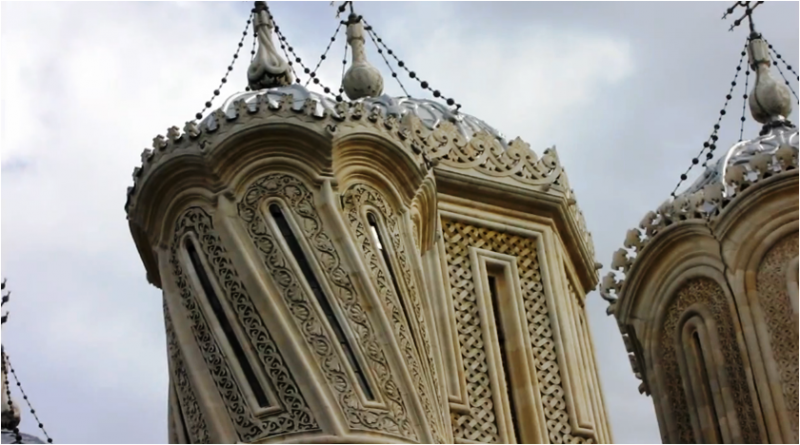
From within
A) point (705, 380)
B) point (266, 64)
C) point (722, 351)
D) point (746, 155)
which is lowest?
point (705, 380)

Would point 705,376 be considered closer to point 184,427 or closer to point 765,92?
point 765,92

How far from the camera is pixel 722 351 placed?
19953mm

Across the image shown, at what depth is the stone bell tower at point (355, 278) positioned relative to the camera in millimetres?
15922

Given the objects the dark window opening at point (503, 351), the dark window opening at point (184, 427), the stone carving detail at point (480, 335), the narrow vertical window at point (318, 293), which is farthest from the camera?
the dark window opening at point (503, 351)

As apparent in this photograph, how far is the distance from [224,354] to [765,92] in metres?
8.00

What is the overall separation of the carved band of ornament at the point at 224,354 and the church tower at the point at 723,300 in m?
5.46

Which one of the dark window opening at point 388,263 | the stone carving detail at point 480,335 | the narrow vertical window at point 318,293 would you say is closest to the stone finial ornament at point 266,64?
the stone carving detail at point 480,335

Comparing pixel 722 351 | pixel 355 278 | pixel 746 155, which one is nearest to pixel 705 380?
pixel 722 351

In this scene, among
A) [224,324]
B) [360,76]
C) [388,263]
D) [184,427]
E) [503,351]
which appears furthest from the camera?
[360,76]

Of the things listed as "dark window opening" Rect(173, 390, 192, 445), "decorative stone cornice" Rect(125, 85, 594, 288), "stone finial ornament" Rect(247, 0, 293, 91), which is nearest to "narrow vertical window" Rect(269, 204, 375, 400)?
"decorative stone cornice" Rect(125, 85, 594, 288)

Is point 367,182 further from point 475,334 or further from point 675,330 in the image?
point 675,330

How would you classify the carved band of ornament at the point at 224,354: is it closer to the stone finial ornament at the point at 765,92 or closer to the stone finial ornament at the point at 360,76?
the stone finial ornament at the point at 360,76

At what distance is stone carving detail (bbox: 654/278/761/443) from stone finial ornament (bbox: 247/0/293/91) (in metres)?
4.57

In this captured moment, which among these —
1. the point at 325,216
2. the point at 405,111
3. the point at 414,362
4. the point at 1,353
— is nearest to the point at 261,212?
the point at 325,216
